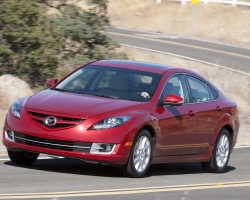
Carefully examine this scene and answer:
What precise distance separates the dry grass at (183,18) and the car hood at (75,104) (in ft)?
110

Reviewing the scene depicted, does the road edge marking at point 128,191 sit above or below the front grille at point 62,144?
below

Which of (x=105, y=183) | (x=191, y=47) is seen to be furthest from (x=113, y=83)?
(x=191, y=47)

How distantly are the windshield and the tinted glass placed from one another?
80 cm

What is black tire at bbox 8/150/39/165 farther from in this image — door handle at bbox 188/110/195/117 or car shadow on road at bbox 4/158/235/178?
door handle at bbox 188/110/195/117

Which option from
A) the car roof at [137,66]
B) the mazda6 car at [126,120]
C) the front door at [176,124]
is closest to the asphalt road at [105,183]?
the mazda6 car at [126,120]

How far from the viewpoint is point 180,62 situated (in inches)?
1276

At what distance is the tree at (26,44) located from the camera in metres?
18.7

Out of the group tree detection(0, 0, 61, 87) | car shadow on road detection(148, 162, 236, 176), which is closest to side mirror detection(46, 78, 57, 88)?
car shadow on road detection(148, 162, 236, 176)

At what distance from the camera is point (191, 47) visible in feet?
124

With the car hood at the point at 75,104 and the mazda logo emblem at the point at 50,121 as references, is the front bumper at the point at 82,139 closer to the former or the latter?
the mazda logo emblem at the point at 50,121

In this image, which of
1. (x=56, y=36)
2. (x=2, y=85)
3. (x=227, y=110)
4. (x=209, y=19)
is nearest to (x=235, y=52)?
(x=209, y=19)

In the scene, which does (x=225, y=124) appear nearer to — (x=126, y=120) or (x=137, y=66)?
(x=137, y=66)

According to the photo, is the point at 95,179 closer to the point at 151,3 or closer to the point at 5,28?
the point at 5,28

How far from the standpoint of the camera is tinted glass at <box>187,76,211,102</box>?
11.2 metres
